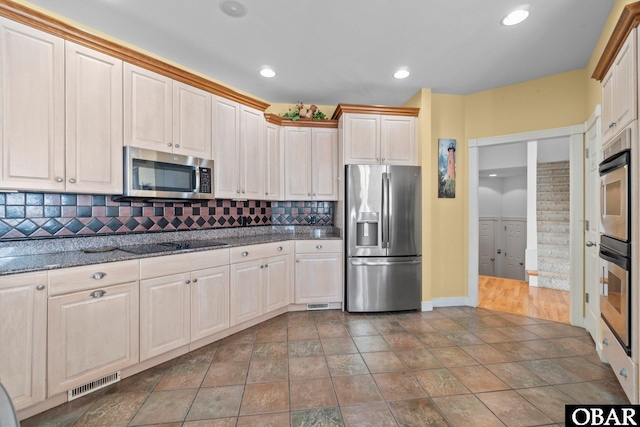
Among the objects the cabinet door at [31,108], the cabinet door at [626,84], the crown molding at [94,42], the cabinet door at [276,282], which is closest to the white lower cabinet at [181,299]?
the cabinet door at [276,282]

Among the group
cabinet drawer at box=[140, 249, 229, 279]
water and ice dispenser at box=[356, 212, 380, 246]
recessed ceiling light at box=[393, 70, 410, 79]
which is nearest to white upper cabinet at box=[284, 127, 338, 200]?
water and ice dispenser at box=[356, 212, 380, 246]

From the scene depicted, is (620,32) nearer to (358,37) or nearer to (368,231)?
(358,37)

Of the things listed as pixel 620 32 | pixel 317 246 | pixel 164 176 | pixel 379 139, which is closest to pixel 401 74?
pixel 379 139

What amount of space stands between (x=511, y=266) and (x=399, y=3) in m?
6.91

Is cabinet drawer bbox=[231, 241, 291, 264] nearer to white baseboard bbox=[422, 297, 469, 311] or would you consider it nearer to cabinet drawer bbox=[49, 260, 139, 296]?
cabinet drawer bbox=[49, 260, 139, 296]

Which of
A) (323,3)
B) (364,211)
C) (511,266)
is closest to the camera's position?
(323,3)

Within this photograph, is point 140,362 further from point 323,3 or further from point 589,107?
point 589,107

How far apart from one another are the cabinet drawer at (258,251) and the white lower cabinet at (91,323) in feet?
2.98

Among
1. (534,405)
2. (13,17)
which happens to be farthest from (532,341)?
(13,17)

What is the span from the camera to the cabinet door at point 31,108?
176 cm

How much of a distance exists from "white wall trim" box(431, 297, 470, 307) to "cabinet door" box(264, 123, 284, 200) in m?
2.45

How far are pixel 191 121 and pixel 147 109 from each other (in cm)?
39

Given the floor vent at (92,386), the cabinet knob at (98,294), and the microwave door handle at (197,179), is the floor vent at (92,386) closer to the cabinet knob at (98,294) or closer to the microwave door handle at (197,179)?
the cabinet knob at (98,294)

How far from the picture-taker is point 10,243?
77.5 inches
